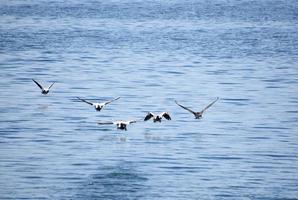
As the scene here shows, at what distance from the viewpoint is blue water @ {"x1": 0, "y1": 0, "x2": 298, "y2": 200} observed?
40938mm

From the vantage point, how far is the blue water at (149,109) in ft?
134

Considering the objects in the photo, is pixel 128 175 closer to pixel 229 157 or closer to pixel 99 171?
pixel 99 171

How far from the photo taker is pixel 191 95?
65062 millimetres

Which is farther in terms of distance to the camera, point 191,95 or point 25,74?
point 25,74

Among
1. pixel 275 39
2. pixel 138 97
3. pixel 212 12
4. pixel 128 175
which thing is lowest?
pixel 128 175

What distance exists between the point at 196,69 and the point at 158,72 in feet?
11.2

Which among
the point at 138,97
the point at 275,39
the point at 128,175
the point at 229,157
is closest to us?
the point at 128,175

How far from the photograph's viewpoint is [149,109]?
192 feet

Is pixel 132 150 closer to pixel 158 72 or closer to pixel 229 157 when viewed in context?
pixel 229 157

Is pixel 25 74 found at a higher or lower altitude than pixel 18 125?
higher

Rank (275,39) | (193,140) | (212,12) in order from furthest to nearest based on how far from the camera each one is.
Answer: (212,12) → (275,39) → (193,140)

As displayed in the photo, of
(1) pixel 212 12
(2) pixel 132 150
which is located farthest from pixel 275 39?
(2) pixel 132 150

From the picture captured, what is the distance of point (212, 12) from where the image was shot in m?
145

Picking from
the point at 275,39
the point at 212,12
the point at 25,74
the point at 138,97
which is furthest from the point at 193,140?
the point at 212,12
